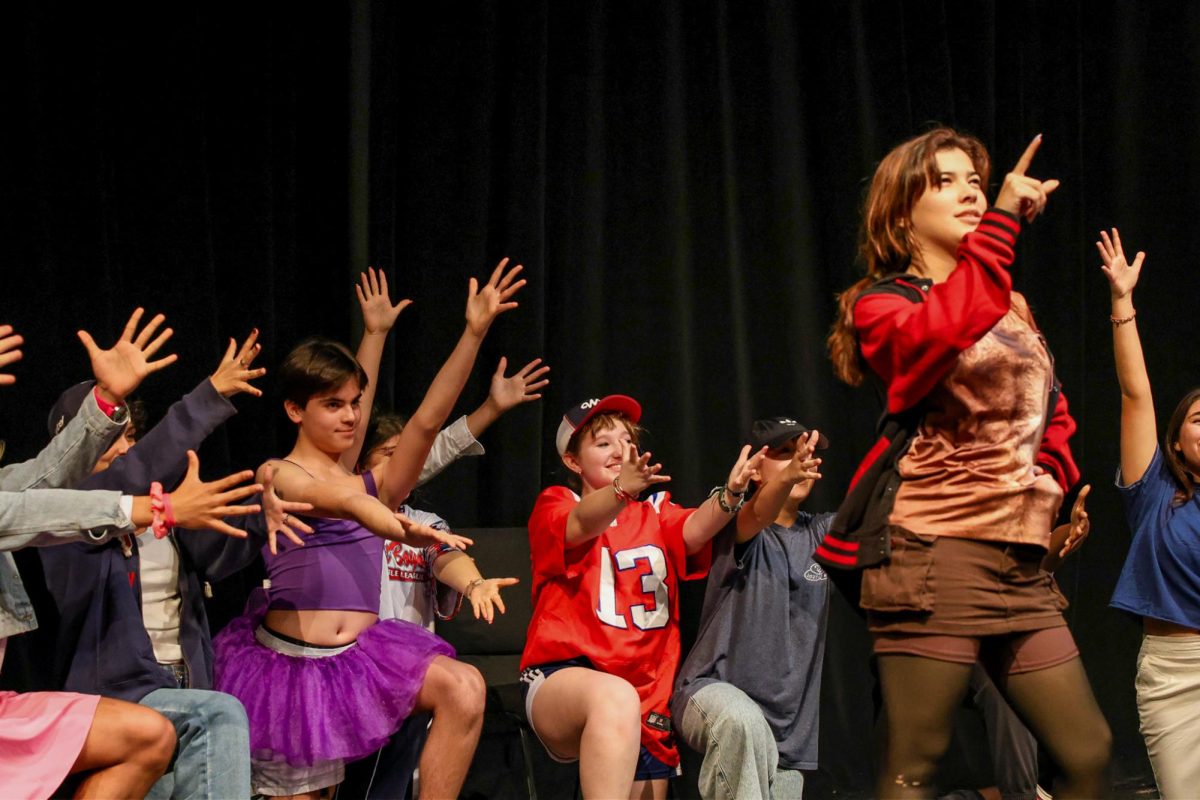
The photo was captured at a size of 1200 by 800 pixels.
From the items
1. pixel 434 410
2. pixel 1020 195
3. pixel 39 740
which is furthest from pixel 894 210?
pixel 39 740

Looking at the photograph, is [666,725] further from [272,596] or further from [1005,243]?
[1005,243]

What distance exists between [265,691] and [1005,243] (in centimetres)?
204

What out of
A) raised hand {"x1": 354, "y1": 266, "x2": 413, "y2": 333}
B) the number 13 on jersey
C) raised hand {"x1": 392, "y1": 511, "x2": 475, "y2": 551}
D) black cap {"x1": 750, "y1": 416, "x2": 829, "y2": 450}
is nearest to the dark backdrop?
raised hand {"x1": 354, "y1": 266, "x2": 413, "y2": 333}

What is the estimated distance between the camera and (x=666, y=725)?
310 centimetres

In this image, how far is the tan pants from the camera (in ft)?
9.83

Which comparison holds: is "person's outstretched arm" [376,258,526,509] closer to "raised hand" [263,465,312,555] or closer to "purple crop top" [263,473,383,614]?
"purple crop top" [263,473,383,614]

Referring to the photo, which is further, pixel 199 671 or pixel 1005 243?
pixel 199 671

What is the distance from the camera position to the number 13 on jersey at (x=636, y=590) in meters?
3.12

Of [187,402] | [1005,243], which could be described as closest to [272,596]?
[187,402]

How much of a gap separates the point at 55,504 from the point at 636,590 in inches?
57.4

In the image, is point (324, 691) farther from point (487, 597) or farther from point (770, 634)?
point (770, 634)

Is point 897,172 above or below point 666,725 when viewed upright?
above

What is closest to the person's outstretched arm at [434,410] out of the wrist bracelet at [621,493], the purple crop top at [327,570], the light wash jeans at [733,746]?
the purple crop top at [327,570]

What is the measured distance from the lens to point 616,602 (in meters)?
3.13
